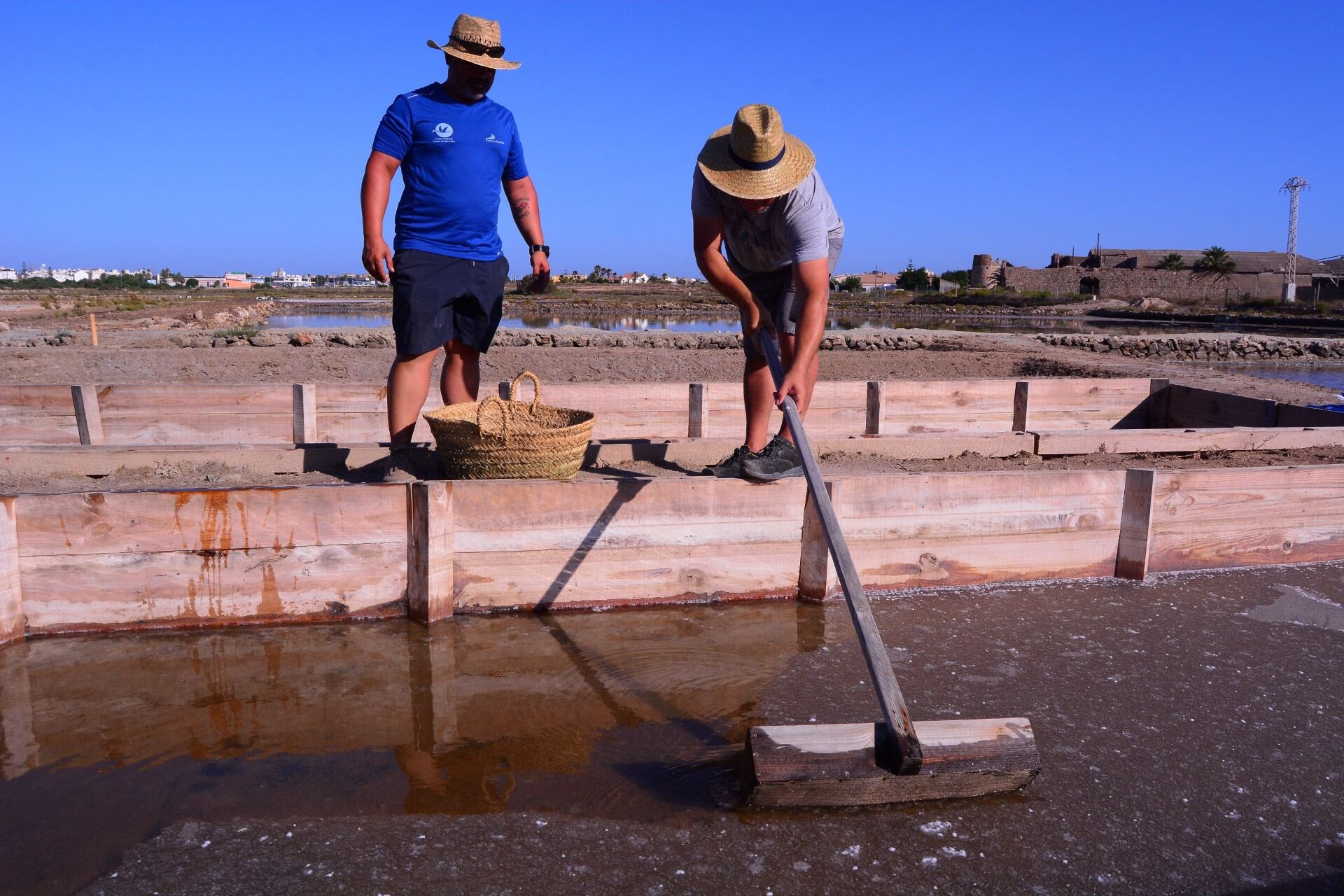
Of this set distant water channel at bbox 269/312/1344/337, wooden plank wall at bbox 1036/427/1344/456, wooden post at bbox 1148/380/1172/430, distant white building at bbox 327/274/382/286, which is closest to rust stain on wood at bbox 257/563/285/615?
wooden plank wall at bbox 1036/427/1344/456

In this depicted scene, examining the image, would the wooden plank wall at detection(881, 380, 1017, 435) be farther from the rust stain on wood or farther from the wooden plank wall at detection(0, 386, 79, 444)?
the wooden plank wall at detection(0, 386, 79, 444)

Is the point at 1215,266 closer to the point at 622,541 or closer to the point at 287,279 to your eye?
the point at 622,541

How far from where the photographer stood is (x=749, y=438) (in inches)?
164

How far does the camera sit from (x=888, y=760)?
7.83ft

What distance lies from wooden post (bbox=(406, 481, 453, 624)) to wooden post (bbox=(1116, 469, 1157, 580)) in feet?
9.03

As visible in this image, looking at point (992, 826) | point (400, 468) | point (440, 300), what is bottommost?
point (992, 826)

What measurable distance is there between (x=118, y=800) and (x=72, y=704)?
602 millimetres

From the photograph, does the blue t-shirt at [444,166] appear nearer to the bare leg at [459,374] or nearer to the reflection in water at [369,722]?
the bare leg at [459,374]

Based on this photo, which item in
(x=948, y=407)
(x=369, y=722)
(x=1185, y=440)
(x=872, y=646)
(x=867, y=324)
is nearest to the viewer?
(x=872, y=646)

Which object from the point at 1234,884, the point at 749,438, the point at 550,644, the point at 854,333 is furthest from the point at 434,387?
the point at 854,333

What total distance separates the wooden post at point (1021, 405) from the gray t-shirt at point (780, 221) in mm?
3135

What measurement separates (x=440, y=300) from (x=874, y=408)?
323cm

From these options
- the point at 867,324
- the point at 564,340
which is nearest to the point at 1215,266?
the point at 867,324

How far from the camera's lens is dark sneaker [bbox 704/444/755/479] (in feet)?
12.8
